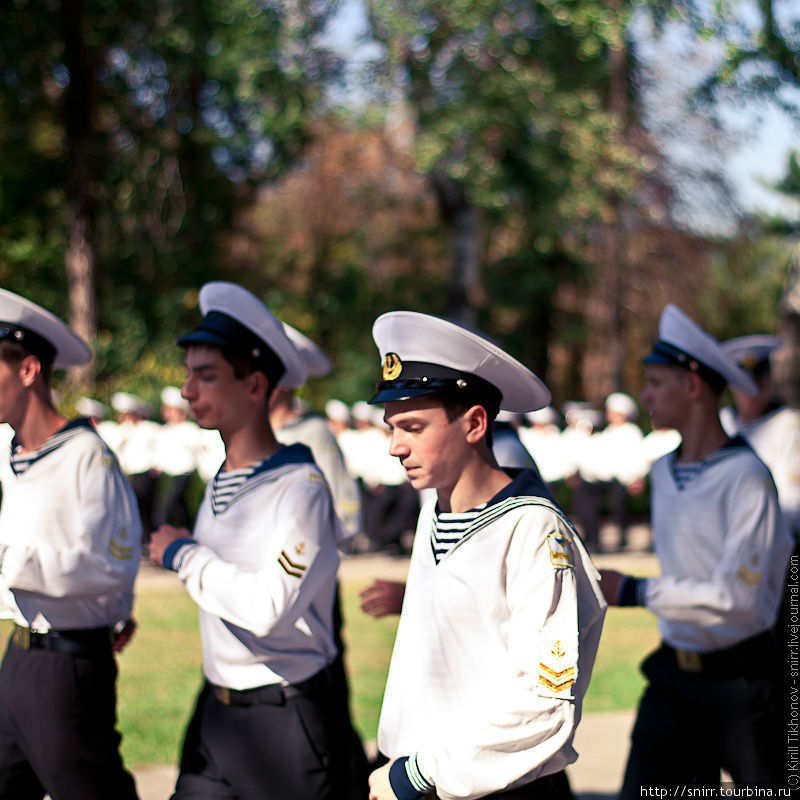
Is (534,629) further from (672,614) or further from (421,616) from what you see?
(672,614)

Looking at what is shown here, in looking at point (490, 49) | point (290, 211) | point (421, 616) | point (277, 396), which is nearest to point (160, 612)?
point (277, 396)

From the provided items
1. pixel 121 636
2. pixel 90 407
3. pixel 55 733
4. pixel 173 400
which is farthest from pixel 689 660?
pixel 90 407

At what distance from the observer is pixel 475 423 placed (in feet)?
9.27

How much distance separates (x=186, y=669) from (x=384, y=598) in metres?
5.91

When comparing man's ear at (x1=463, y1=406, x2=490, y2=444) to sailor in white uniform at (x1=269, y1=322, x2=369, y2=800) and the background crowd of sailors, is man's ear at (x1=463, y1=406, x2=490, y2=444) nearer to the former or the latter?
sailor in white uniform at (x1=269, y1=322, x2=369, y2=800)

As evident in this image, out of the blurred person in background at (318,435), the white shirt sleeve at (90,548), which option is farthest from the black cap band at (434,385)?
the blurred person in background at (318,435)

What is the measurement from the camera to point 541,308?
28141 millimetres

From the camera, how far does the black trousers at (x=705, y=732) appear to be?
3949 millimetres

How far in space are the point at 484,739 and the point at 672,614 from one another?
1439 mm

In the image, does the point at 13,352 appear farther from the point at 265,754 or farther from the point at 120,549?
the point at 265,754

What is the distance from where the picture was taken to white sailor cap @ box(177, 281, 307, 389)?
3.72 metres

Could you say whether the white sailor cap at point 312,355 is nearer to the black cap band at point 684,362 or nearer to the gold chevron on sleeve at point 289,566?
the black cap band at point 684,362

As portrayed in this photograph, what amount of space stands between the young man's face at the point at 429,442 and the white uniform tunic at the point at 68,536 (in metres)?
1.43

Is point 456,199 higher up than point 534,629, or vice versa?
point 456,199
